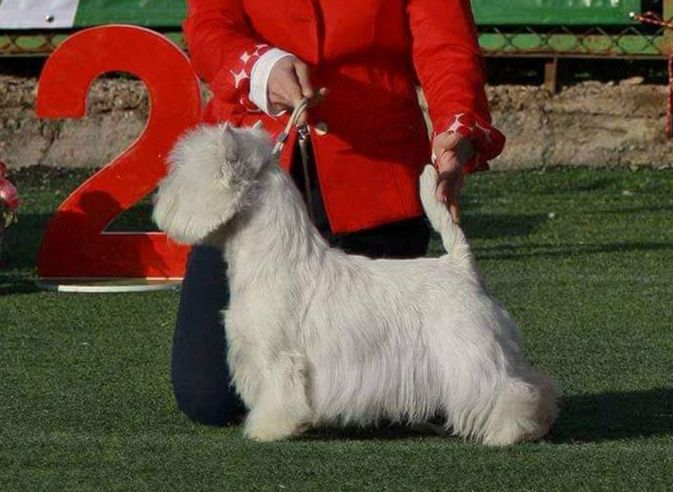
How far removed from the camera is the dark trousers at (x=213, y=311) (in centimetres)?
435

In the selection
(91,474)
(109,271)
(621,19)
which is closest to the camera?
(91,474)

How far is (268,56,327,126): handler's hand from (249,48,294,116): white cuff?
0.5 inches

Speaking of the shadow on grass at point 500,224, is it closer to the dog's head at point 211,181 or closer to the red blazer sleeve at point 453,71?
the red blazer sleeve at point 453,71

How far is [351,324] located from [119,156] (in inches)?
132

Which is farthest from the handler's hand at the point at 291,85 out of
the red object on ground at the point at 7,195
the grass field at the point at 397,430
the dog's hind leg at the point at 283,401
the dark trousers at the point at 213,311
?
the red object on ground at the point at 7,195

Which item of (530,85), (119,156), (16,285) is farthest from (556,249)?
(530,85)

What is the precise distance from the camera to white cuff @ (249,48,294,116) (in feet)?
12.5

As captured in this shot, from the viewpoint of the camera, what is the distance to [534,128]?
34.3ft

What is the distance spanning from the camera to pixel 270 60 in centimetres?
383

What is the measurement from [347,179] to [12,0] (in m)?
6.55

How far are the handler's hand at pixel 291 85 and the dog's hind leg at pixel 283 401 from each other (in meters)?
0.56

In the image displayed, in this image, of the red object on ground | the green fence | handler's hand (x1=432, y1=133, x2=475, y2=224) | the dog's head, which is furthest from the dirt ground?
the dog's head

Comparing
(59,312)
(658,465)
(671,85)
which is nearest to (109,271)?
(59,312)

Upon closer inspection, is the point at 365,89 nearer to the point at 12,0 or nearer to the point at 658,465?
the point at 658,465
